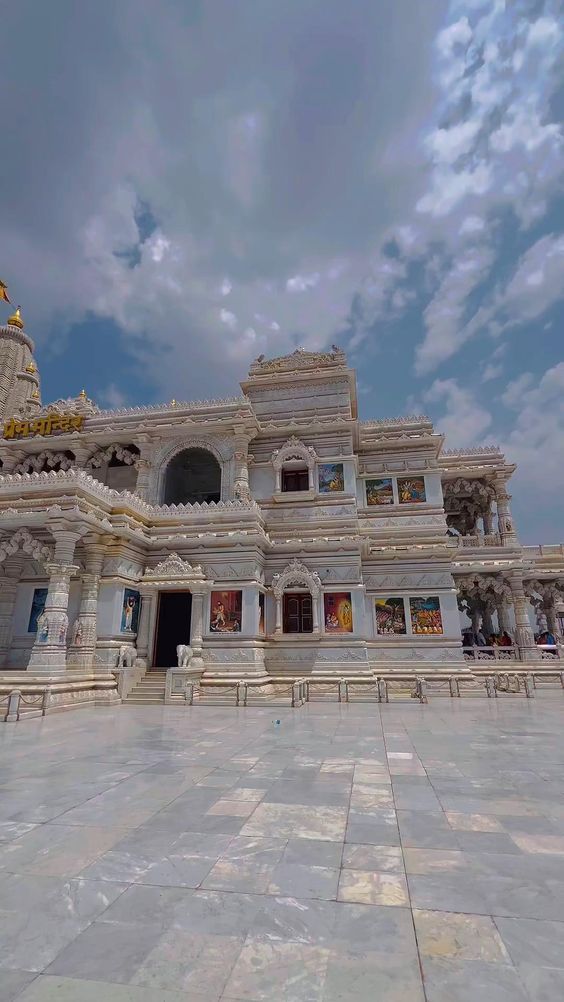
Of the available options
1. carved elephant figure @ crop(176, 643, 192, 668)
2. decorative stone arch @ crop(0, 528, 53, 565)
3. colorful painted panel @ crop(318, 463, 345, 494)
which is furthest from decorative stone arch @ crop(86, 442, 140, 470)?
carved elephant figure @ crop(176, 643, 192, 668)

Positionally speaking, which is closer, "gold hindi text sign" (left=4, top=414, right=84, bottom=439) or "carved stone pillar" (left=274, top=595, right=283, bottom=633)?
"carved stone pillar" (left=274, top=595, right=283, bottom=633)

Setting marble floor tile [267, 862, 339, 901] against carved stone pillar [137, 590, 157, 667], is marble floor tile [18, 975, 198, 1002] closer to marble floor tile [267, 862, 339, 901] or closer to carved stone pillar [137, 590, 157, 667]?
marble floor tile [267, 862, 339, 901]

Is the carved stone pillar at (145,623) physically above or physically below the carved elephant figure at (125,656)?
above

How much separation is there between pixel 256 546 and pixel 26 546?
27.6 feet

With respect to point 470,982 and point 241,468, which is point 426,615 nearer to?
point 241,468

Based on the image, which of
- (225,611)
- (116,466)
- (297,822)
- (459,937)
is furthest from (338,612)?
(459,937)

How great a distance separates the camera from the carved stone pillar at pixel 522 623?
24859 millimetres

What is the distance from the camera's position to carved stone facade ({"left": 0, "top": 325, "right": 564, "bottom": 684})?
18.0m

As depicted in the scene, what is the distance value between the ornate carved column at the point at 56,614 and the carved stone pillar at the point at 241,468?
23.9 ft

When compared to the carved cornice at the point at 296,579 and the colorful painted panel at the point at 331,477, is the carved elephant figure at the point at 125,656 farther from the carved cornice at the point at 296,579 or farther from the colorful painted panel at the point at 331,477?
the colorful painted panel at the point at 331,477

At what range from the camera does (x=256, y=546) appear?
20.3m

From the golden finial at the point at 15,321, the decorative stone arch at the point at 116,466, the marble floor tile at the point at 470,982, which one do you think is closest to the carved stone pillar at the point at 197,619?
the decorative stone arch at the point at 116,466

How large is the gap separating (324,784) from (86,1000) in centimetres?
444

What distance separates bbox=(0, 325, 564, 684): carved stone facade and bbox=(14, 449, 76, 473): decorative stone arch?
11 cm
